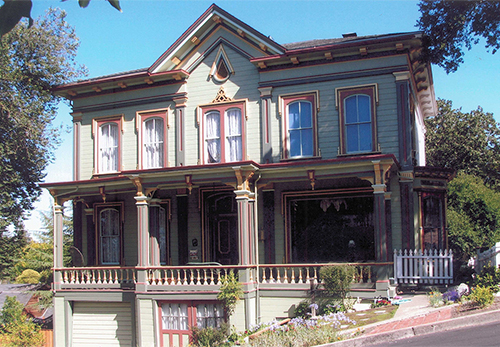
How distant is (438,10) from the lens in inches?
712

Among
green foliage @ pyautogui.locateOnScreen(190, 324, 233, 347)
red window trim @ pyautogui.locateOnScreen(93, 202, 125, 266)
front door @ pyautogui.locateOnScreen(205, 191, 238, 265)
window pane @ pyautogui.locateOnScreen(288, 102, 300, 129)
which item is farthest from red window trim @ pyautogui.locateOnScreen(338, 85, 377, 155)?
red window trim @ pyautogui.locateOnScreen(93, 202, 125, 266)

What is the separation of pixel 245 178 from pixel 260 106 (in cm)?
343

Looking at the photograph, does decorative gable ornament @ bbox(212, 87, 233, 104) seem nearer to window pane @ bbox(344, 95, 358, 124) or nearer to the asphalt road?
window pane @ bbox(344, 95, 358, 124)

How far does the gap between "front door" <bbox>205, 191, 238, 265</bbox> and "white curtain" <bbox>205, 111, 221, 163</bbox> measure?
1289mm

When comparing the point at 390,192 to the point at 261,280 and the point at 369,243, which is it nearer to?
the point at 369,243

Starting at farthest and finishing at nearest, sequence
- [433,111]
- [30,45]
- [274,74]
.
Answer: [30,45] < [433,111] < [274,74]

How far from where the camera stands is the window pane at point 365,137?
17.3m

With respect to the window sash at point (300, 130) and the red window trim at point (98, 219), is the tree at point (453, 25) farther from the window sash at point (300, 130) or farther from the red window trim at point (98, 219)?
the red window trim at point (98, 219)

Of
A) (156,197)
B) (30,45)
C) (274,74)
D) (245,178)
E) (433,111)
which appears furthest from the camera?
(30,45)

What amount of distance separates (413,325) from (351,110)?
26.0ft

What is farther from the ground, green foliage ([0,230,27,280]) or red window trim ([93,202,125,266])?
red window trim ([93,202,125,266])

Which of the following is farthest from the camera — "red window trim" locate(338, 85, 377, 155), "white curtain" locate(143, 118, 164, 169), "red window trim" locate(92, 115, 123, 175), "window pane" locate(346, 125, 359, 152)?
"red window trim" locate(92, 115, 123, 175)

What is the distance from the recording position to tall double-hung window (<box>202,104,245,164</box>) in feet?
61.6

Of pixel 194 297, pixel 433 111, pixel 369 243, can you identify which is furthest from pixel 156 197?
pixel 433 111
